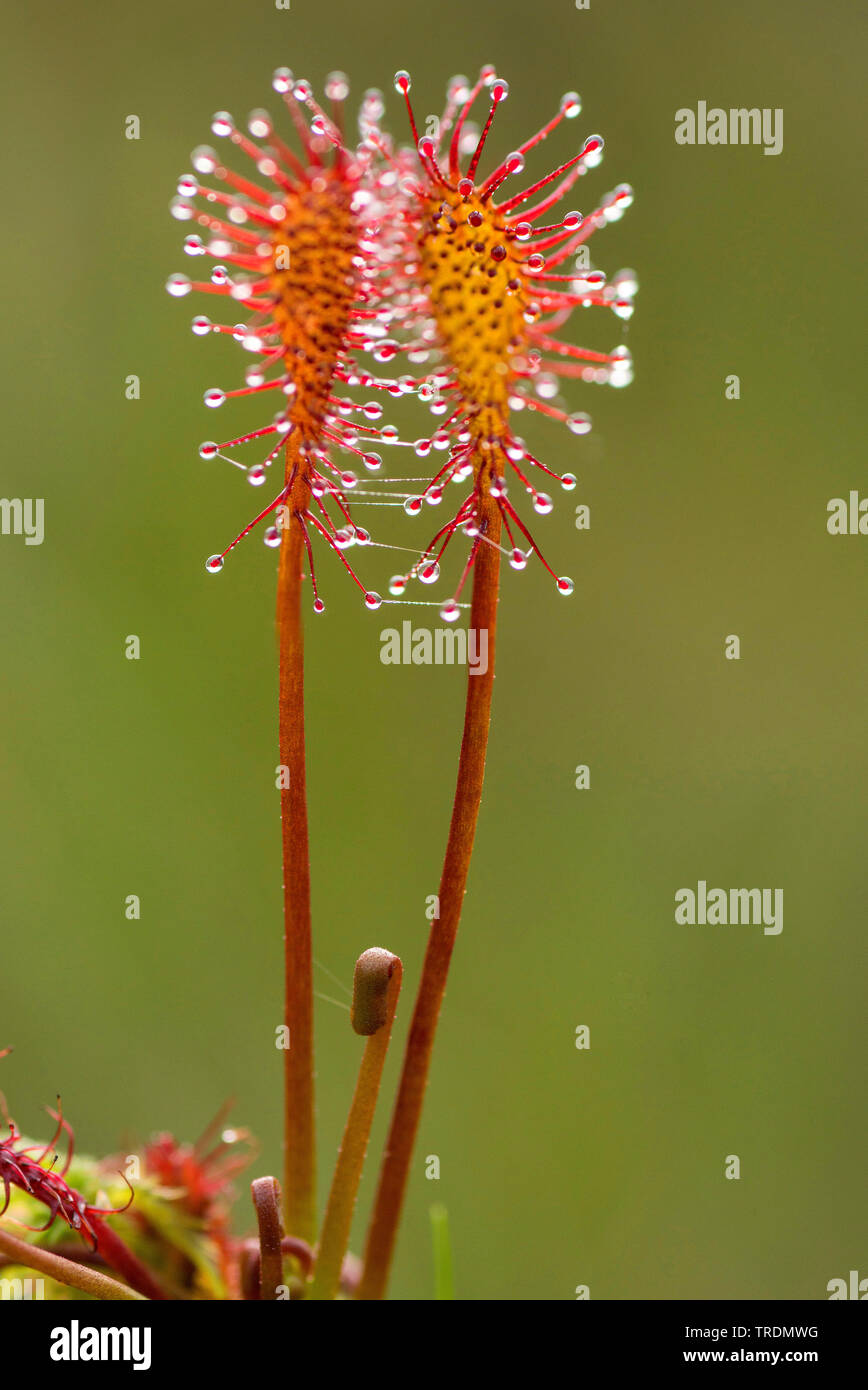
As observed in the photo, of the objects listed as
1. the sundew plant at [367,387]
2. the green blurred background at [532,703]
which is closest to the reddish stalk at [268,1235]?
the sundew plant at [367,387]

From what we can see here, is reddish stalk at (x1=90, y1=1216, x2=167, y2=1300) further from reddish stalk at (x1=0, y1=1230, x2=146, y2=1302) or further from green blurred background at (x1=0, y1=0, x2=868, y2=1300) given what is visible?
green blurred background at (x1=0, y1=0, x2=868, y2=1300)

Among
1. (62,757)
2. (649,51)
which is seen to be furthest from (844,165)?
(62,757)

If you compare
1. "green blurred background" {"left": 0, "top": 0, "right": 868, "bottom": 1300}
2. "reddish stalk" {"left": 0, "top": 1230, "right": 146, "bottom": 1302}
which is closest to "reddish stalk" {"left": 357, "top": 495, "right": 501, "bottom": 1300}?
"reddish stalk" {"left": 0, "top": 1230, "right": 146, "bottom": 1302}

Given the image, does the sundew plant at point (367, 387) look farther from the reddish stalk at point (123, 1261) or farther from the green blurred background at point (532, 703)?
the green blurred background at point (532, 703)

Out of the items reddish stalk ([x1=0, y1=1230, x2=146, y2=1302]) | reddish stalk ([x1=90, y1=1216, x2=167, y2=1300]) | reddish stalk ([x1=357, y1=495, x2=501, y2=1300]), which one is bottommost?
reddish stalk ([x1=90, y1=1216, x2=167, y2=1300])

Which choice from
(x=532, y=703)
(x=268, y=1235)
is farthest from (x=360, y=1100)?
(x=532, y=703)
